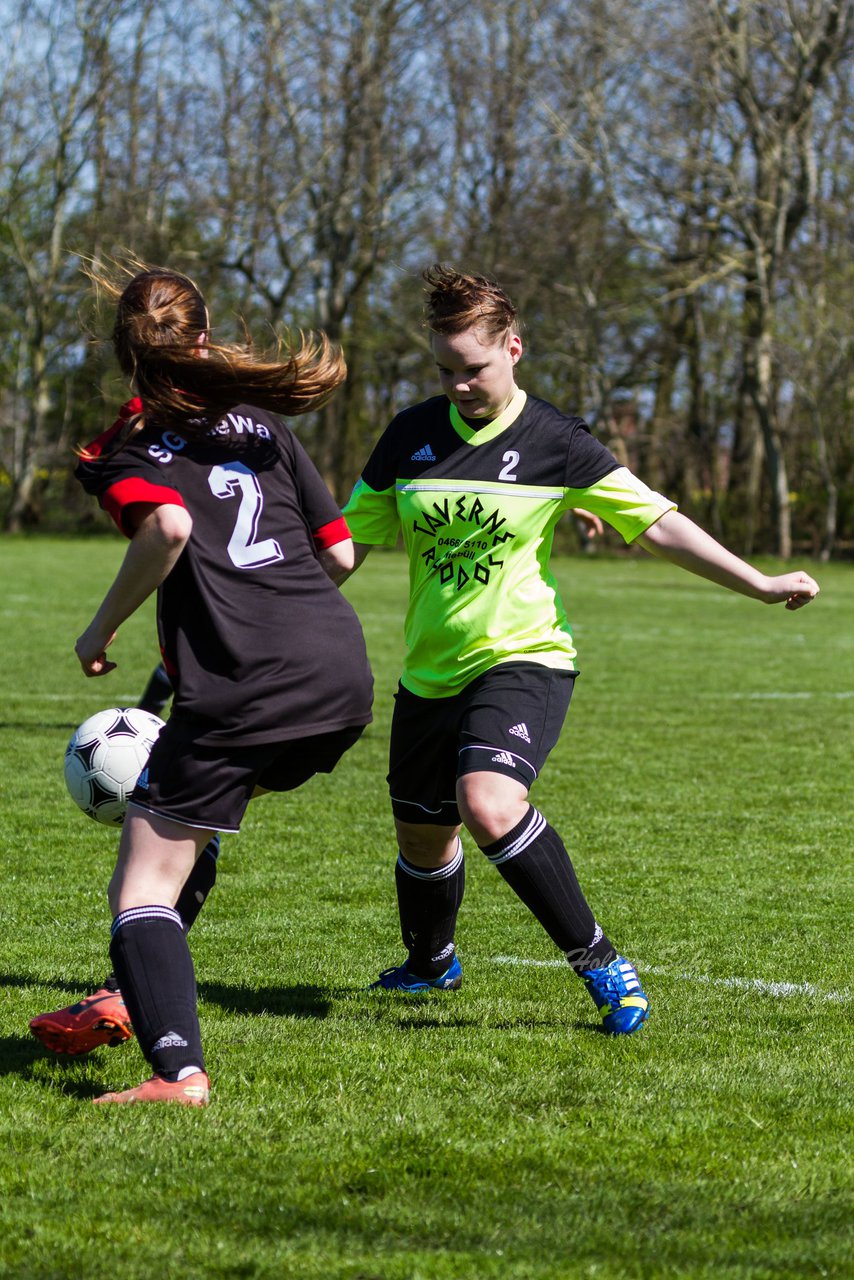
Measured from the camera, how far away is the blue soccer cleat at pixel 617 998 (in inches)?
155

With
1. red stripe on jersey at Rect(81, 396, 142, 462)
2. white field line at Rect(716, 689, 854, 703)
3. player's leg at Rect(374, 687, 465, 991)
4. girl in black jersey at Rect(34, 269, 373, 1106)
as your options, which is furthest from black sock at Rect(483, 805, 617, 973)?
white field line at Rect(716, 689, 854, 703)

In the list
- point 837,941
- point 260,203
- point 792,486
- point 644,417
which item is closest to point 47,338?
point 260,203

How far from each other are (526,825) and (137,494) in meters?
1.37

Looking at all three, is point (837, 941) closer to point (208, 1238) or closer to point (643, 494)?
point (643, 494)

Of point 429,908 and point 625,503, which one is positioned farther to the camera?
point 429,908

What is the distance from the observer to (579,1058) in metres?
3.74

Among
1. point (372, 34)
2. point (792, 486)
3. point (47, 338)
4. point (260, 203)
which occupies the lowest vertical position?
point (792, 486)

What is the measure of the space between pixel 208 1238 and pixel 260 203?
127 ft

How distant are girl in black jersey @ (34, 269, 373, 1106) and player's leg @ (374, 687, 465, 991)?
73cm

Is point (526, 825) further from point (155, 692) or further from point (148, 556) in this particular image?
point (155, 692)

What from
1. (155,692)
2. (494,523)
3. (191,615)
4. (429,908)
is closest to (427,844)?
(429,908)

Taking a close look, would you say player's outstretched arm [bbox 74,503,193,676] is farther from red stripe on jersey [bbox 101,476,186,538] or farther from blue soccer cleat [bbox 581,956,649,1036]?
blue soccer cleat [bbox 581,956,649,1036]

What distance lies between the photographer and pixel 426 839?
432 cm

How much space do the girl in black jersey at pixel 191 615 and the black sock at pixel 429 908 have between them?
1095 millimetres
